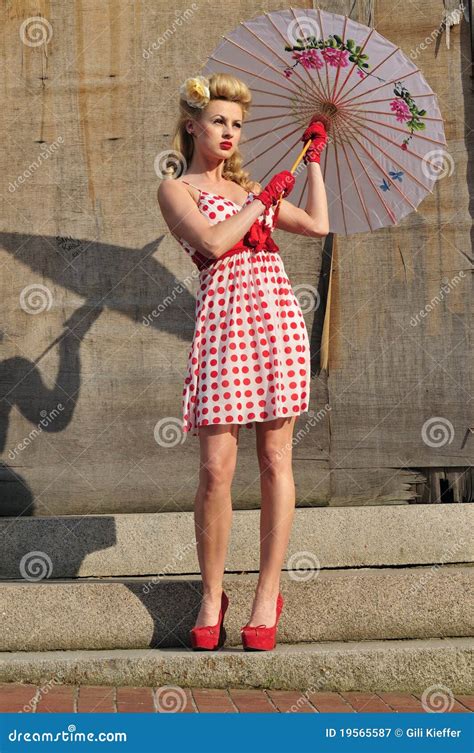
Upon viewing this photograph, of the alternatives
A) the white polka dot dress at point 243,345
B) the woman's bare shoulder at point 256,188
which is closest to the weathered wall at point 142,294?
the woman's bare shoulder at point 256,188

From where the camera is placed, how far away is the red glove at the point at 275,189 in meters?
3.71

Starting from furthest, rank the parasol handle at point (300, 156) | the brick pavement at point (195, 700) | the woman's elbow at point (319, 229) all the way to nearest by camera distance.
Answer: the woman's elbow at point (319, 229) → the parasol handle at point (300, 156) → the brick pavement at point (195, 700)

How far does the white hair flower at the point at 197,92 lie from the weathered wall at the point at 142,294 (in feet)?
5.11

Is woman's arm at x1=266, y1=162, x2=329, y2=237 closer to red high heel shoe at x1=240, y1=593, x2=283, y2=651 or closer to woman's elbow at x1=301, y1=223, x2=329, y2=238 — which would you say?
woman's elbow at x1=301, y1=223, x2=329, y2=238

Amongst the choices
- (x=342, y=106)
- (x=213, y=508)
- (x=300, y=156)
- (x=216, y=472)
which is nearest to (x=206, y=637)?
(x=213, y=508)

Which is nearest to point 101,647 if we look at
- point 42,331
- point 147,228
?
point 42,331

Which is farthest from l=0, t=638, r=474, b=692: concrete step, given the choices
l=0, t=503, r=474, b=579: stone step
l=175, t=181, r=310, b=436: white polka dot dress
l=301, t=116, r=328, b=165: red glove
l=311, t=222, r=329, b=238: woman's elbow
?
l=301, t=116, r=328, b=165: red glove

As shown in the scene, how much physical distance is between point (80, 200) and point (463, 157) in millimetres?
1913

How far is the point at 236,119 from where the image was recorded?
12.7 feet

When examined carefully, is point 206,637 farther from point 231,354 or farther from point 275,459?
point 231,354

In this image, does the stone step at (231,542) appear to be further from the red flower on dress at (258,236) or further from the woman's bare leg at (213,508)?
the red flower on dress at (258,236)

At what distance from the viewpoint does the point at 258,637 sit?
12.0 feet

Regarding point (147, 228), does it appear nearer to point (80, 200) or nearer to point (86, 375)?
point (80, 200)

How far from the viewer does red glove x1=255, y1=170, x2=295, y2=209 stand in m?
3.71
